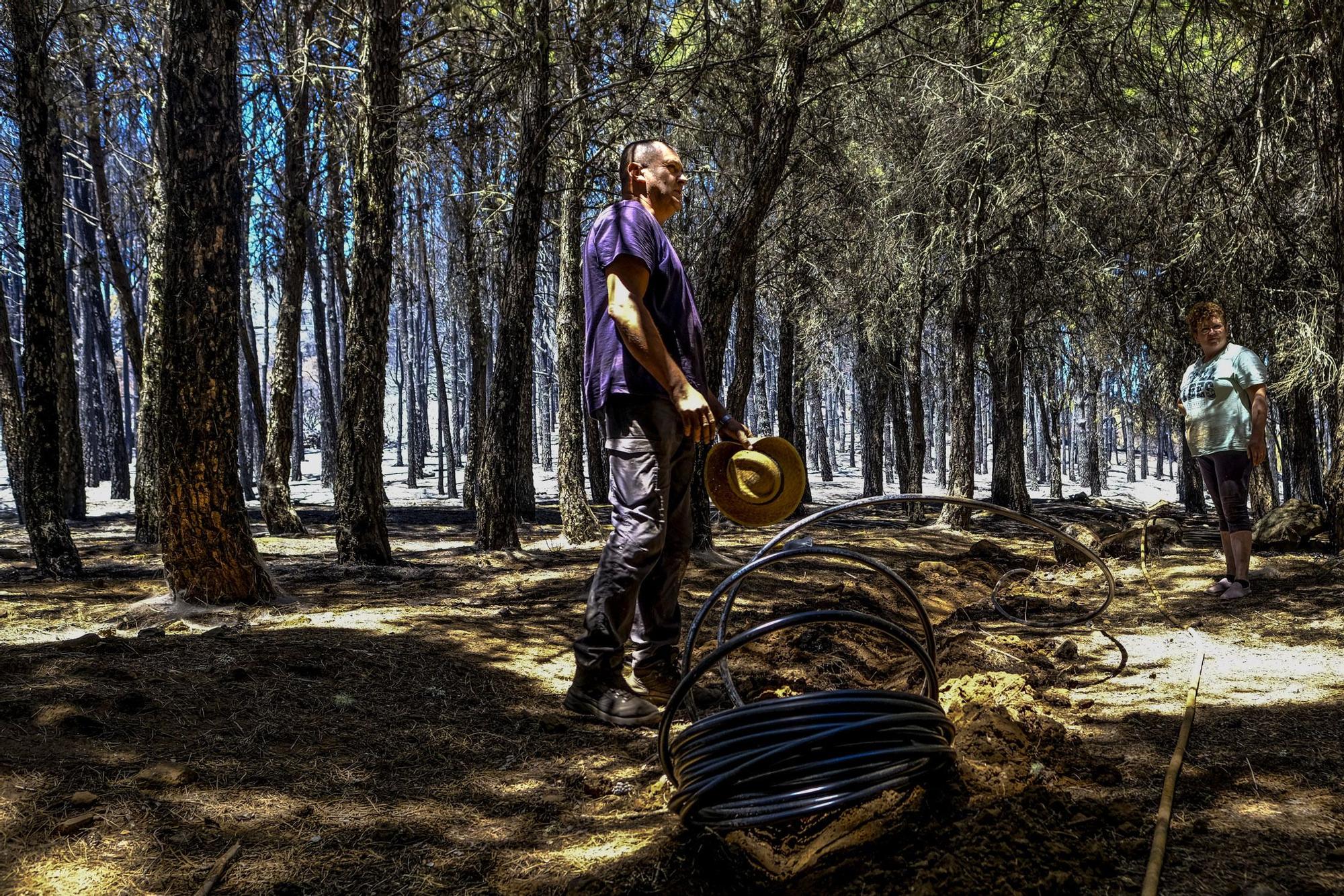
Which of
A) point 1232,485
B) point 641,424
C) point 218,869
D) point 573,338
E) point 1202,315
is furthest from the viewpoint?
point 573,338

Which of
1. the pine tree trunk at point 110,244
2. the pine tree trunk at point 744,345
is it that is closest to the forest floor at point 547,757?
the pine tree trunk at point 744,345

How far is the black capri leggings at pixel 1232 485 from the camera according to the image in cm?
611

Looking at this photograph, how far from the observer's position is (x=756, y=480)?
3.78m

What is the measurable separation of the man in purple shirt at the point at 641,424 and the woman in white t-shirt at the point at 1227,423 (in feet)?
13.6

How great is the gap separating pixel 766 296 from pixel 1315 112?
10.9 m

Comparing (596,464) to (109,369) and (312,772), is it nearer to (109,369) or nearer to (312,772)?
(109,369)

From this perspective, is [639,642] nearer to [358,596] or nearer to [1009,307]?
[358,596]

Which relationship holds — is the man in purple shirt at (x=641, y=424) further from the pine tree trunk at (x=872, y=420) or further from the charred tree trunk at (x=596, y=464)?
the pine tree trunk at (x=872, y=420)

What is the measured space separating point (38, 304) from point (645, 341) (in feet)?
20.2

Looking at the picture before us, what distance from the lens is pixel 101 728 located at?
124 inches

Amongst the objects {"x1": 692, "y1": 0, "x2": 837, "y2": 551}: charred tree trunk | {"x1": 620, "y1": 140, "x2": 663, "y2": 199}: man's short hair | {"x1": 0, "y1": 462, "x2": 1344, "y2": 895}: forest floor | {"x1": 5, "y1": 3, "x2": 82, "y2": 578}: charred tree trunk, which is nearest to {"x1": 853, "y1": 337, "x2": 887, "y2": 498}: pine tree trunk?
{"x1": 692, "y1": 0, "x2": 837, "y2": 551}: charred tree trunk

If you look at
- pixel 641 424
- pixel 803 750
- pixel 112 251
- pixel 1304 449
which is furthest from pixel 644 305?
pixel 1304 449

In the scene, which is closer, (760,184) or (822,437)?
(760,184)

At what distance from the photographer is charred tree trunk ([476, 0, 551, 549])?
8.64m
